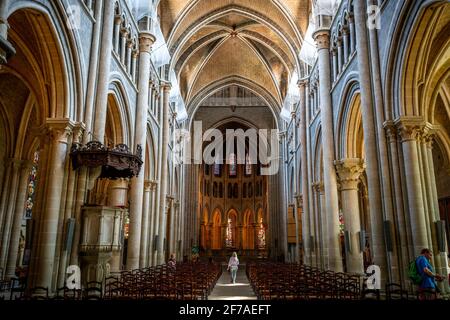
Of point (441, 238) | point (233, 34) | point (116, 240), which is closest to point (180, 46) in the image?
point (233, 34)

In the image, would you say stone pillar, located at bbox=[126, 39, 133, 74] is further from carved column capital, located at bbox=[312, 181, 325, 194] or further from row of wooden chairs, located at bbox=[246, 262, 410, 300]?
carved column capital, located at bbox=[312, 181, 325, 194]

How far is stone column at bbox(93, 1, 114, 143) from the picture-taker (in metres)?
12.2

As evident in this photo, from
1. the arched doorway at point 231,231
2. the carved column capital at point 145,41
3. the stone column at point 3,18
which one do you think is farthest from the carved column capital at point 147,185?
the arched doorway at point 231,231

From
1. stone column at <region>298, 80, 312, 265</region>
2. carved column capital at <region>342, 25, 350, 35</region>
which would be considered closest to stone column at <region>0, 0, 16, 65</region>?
carved column capital at <region>342, 25, 350, 35</region>

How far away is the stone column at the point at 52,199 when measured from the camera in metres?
9.75

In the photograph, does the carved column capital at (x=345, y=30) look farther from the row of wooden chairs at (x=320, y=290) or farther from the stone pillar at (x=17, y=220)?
the stone pillar at (x=17, y=220)

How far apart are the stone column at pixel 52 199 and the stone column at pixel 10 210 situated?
343 inches

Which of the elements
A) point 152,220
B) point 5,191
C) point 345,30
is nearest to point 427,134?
point 345,30

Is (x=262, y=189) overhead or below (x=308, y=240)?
overhead

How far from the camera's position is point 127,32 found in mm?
16641

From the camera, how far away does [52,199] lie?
10148mm

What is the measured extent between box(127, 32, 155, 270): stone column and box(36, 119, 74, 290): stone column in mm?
6160

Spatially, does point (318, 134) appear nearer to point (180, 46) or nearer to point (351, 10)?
point (351, 10)

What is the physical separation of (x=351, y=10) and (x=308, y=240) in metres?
12.9
